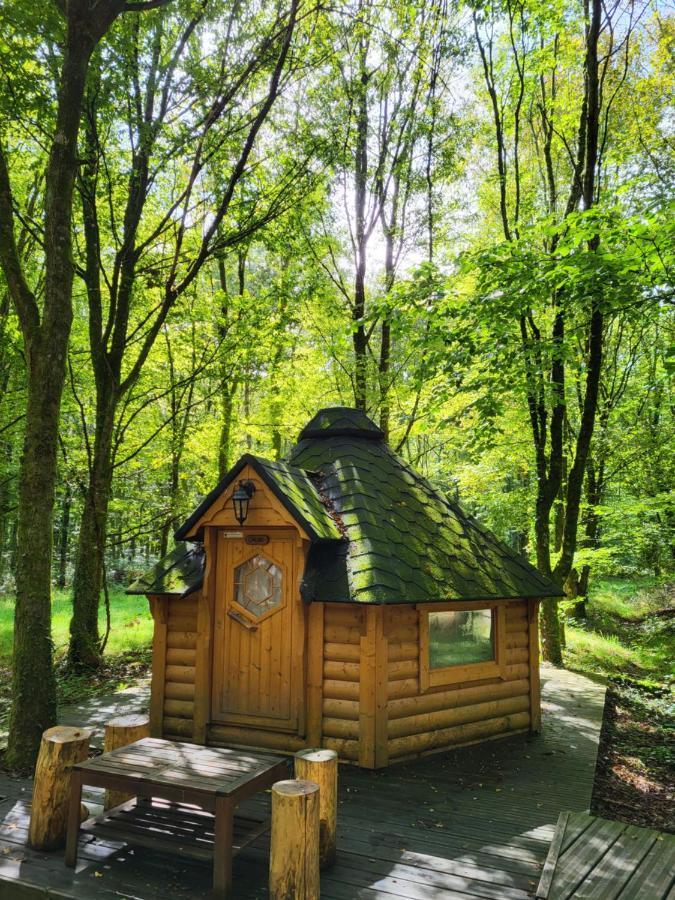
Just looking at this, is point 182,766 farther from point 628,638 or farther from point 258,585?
point 628,638

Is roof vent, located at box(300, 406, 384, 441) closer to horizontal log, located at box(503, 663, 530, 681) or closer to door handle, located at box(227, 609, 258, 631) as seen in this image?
door handle, located at box(227, 609, 258, 631)

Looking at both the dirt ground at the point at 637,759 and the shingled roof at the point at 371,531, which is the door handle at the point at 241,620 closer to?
the shingled roof at the point at 371,531

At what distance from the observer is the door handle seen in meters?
6.19

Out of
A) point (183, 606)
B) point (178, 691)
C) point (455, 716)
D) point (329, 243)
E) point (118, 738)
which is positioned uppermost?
point (329, 243)

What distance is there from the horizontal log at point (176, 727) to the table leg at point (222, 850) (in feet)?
10.5

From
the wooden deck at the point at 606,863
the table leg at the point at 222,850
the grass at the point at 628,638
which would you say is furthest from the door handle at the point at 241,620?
the grass at the point at 628,638

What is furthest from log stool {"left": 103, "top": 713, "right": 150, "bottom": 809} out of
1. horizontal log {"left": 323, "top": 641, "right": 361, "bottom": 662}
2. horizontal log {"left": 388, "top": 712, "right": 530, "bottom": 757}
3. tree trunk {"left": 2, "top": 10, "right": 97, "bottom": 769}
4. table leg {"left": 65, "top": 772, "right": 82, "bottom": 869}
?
horizontal log {"left": 388, "top": 712, "right": 530, "bottom": 757}

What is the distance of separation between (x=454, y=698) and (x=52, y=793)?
4079mm

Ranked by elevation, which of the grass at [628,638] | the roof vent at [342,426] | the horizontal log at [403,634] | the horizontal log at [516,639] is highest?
the roof vent at [342,426]

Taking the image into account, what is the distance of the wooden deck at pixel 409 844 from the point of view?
348 centimetres

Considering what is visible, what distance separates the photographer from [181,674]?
6504 mm

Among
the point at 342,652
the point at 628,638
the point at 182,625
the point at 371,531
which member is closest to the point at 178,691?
the point at 182,625

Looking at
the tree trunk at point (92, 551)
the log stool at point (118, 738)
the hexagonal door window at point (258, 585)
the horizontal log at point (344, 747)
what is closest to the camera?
the log stool at point (118, 738)

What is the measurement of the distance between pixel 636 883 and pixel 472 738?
299 cm
